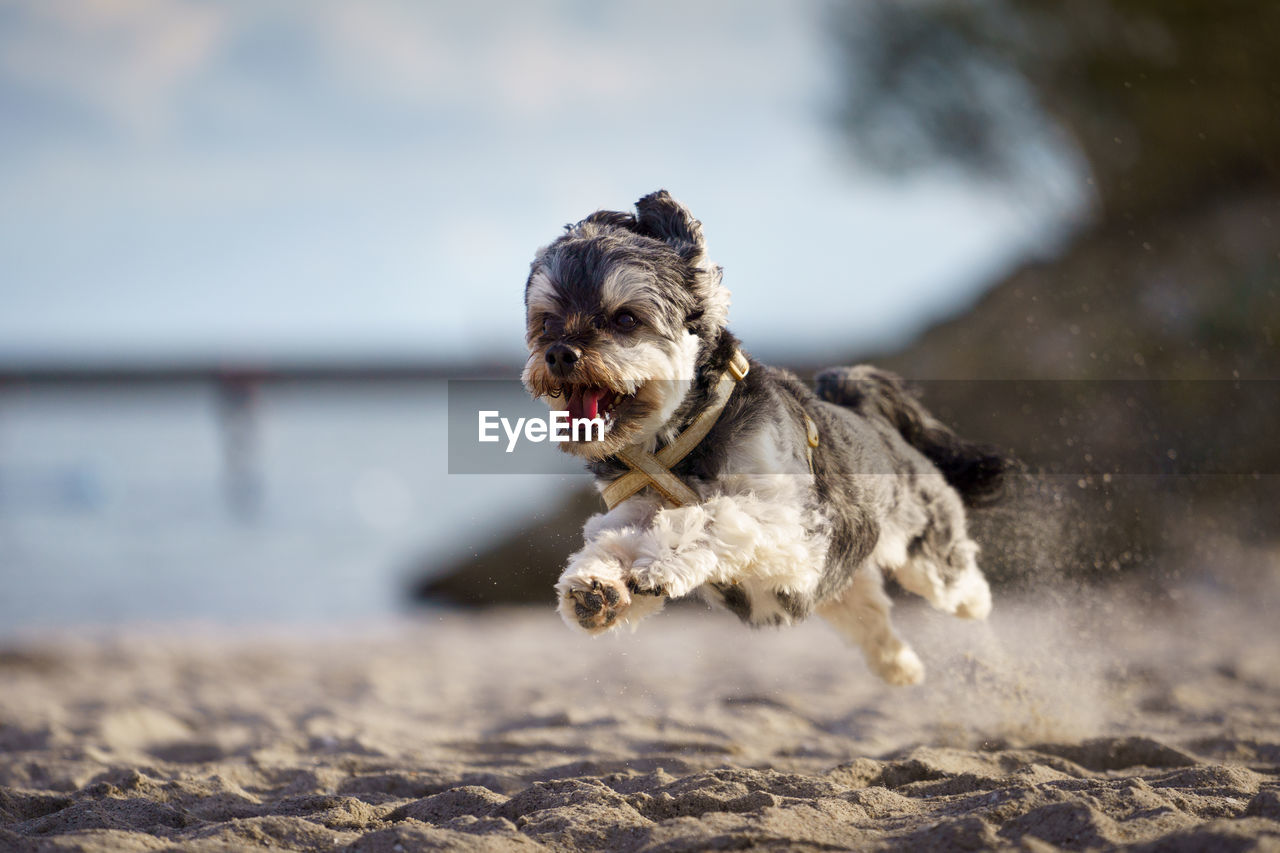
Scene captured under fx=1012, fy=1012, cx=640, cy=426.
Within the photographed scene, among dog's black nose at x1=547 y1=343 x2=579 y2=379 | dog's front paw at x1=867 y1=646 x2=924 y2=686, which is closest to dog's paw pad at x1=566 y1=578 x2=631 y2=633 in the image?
dog's black nose at x1=547 y1=343 x2=579 y2=379

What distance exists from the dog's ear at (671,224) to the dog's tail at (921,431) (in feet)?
4.65

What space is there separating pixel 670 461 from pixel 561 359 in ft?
1.90

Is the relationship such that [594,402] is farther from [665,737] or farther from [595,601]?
[665,737]

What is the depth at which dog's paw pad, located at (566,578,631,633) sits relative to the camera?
306 cm

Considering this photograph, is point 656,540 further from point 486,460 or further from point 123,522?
point 123,522

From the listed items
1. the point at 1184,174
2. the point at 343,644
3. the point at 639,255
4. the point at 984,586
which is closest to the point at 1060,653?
the point at 984,586

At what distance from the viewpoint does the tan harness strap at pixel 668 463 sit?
11.7 feet

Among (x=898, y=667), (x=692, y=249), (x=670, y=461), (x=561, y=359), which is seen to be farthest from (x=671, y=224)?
(x=898, y=667)

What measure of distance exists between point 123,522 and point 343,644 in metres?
8.65

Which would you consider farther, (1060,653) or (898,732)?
(1060,653)

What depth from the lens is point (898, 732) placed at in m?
5.24

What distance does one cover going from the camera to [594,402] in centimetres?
342

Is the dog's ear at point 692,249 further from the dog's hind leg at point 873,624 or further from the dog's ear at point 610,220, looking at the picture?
the dog's hind leg at point 873,624

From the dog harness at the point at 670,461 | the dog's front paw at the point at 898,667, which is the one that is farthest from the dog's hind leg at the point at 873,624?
the dog harness at the point at 670,461
